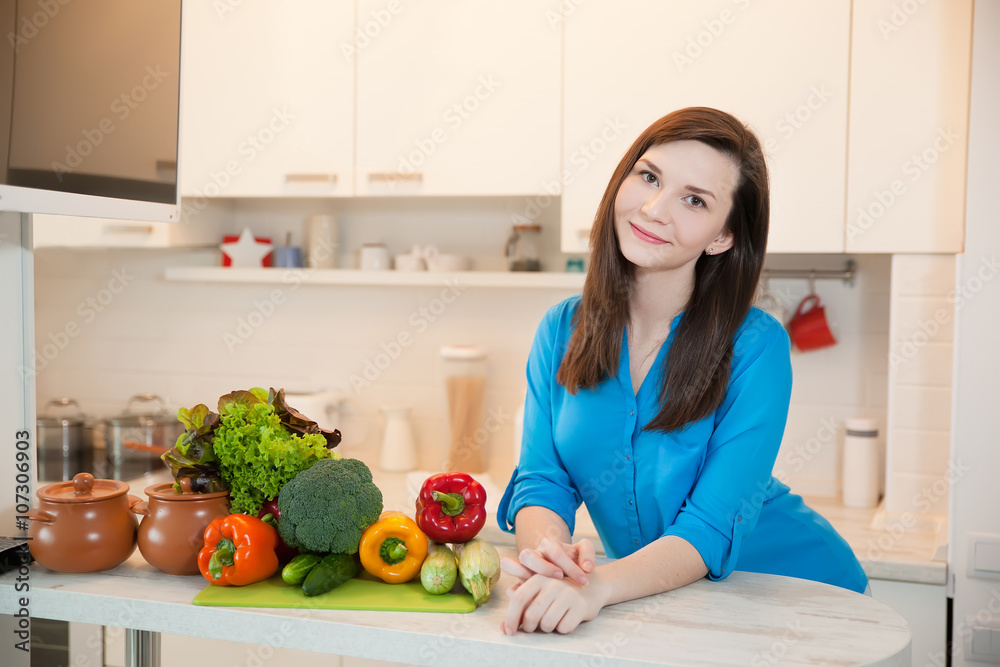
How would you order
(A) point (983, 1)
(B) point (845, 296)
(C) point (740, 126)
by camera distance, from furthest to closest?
(B) point (845, 296) → (A) point (983, 1) → (C) point (740, 126)

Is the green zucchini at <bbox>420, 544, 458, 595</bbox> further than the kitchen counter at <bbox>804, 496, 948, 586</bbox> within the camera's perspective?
No

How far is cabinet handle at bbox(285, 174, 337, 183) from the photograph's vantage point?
7.83ft

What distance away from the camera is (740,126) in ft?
4.44

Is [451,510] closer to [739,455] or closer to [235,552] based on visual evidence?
[235,552]

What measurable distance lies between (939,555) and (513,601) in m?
1.38

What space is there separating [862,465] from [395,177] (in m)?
1.45

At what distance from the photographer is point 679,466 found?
4.38 ft

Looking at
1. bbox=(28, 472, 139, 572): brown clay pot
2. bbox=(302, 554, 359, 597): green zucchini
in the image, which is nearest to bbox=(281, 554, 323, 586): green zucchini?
bbox=(302, 554, 359, 597): green zucchini

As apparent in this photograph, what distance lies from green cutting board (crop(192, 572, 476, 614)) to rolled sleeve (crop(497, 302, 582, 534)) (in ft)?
1.07

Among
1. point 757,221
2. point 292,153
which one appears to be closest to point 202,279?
point 292,153

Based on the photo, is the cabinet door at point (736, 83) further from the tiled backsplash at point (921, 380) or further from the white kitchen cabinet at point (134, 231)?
the white kitchen cabinet at point (134, 231)

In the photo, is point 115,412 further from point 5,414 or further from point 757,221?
point 757,221

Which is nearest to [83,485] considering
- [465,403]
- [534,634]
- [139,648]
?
[139,648]

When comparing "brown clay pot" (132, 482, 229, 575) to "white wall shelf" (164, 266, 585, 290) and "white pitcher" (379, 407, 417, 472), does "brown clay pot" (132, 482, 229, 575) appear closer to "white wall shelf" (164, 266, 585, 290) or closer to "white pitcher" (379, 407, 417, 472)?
"white wall shelf" (164, 266, 585, 290)
